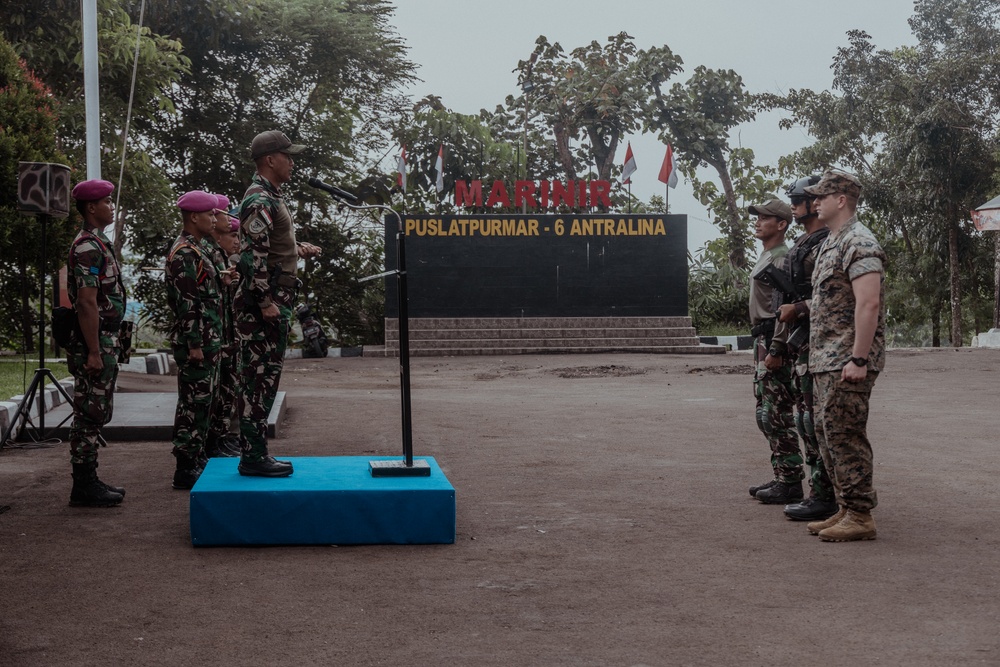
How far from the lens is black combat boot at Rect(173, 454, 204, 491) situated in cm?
639

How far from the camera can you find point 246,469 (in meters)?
5.29

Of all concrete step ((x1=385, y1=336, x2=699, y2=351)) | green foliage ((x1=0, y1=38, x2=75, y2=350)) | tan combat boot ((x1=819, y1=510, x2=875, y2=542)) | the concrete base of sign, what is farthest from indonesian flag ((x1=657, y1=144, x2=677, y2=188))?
tan combat boot ((x1=819, y1=510, x2=875, y2=542))

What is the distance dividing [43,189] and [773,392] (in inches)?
225

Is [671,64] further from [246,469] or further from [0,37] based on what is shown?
[246,469]

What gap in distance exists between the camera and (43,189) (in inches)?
332

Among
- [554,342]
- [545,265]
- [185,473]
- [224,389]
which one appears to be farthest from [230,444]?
[545,265]

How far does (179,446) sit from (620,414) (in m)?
5.49

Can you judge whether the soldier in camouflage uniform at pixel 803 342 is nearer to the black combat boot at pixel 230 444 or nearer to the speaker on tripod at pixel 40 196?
the black combat boot at pixel 230 444

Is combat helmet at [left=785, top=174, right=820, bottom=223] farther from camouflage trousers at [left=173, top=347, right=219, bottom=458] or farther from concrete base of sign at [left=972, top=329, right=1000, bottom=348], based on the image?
concrete base of sign at [left=972, top=329, right=1000, bottom=348]

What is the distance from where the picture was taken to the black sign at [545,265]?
26156mm

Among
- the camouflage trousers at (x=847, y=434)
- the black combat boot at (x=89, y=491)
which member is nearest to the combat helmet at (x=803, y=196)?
the camouflage trousers at (x=847, y=434)

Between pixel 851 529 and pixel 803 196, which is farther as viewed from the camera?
pixel 803 196

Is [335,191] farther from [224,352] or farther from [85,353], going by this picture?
[224,352]

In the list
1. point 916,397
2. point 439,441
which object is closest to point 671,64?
point 916,397
